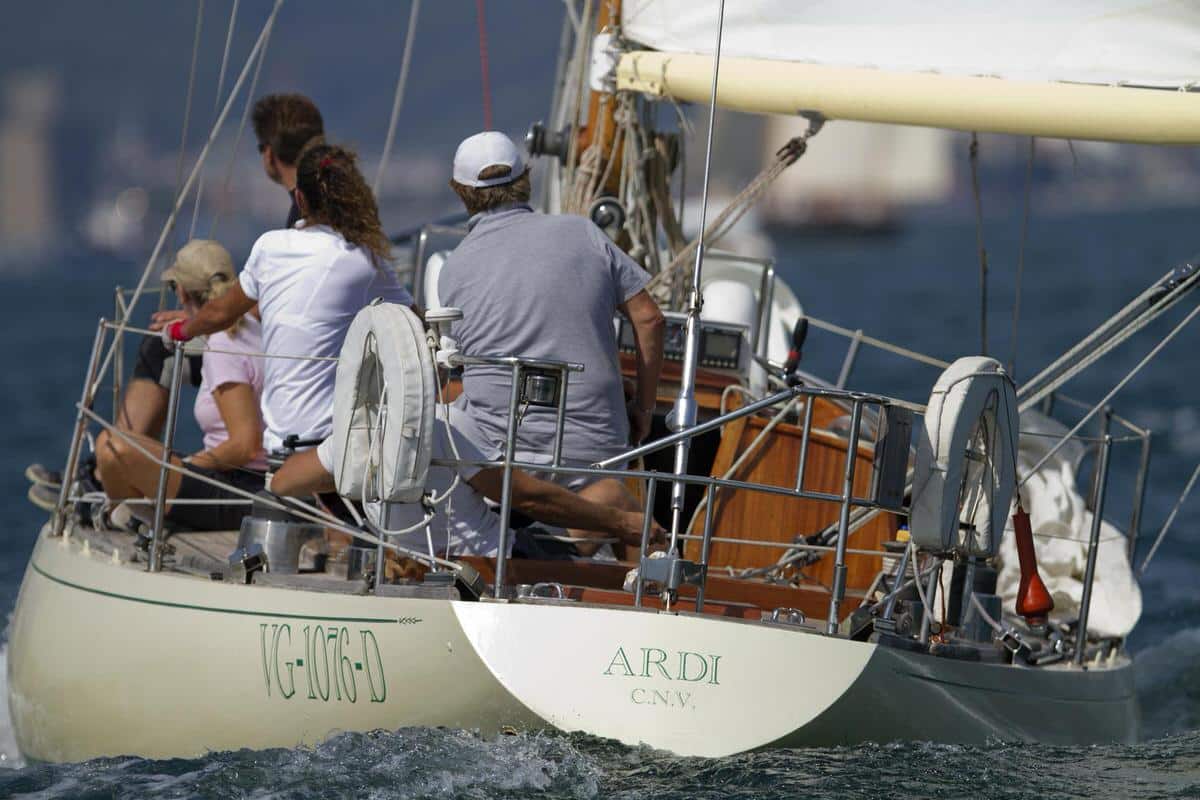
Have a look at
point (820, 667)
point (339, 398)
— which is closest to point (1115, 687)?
point (820, 667)

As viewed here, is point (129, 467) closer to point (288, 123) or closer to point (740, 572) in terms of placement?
point (288, 123)

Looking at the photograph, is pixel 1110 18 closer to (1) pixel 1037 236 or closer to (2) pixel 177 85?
(1) pixel 1037 236

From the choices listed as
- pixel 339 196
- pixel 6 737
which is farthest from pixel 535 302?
pixel 6 737

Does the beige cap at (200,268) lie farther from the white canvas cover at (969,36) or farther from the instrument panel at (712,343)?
the white canvas cover at (969,36)

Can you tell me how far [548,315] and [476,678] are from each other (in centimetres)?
100

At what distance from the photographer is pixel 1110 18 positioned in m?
6.05

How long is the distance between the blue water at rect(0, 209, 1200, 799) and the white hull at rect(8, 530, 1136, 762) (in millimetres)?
59

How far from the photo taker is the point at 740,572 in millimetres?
5617

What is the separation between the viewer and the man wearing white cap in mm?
4980

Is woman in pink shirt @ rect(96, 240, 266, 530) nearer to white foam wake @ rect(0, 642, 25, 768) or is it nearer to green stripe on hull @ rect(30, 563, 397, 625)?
green stripe on hull @ rect(30, 563, 397, 625)

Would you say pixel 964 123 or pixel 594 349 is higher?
pixel 964 123

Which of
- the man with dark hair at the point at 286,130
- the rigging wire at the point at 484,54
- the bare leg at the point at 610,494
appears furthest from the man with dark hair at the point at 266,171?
the bare leg at the point at 610,494

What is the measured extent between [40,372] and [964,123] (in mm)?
22399

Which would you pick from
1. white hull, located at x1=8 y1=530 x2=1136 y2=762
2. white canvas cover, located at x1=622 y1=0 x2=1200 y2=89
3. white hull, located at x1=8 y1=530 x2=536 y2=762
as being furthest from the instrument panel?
white hull, located at x1=8 y1=530 x2=536 y2=762
